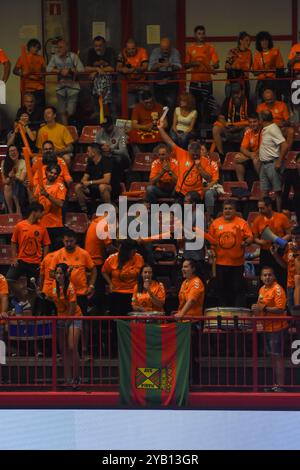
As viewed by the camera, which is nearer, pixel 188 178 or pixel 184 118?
pixel 188 178

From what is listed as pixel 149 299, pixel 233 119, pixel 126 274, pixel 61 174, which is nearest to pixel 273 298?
pixel 149 299

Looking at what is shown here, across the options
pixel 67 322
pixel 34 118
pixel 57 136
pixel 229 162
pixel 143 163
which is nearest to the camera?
pixel 67 322

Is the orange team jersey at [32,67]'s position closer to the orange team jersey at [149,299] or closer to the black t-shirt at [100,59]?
the black t-shirt at [100,59]

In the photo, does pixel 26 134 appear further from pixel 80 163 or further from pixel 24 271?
pixel 24 271

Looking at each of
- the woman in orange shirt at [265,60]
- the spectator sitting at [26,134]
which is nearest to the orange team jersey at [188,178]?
the spectator sitting at [26,134]

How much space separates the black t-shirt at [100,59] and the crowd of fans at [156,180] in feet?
0.06

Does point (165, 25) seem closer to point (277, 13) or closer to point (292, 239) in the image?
point (277, 13)

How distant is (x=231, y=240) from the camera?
1948 centimetres

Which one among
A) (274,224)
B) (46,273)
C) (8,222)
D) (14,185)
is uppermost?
(14,185)

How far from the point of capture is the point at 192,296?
18.1 m

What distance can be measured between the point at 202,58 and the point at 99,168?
10.7 feet

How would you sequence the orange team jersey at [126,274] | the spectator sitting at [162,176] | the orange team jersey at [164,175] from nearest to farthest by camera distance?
1. the orange team jersey at [126,274]
2. the spectator sitting at [162,176]
3. the orange team jersey at [164,175]

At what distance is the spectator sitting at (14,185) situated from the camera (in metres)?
21.7

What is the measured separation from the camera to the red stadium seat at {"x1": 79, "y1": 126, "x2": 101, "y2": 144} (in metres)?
23.2
